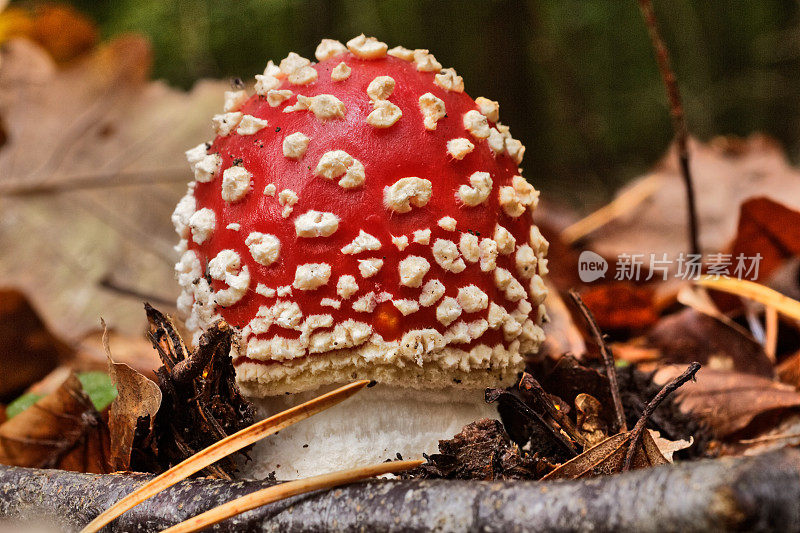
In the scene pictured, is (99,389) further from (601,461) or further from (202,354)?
(601,461)

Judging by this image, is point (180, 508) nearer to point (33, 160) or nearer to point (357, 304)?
point (357, 304)

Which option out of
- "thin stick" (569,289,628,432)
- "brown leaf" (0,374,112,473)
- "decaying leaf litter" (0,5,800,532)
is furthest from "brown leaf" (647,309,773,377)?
"brown leaf" (0,374,112,473)

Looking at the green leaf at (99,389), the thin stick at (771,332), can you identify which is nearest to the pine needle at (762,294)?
the thin stick at (771,332)

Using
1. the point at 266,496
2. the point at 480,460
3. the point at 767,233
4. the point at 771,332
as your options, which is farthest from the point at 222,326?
the point at 767,233

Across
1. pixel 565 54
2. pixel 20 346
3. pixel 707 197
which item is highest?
pixel 565 54

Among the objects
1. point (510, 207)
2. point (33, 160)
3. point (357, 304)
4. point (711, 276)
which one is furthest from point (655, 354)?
point (33, 160)

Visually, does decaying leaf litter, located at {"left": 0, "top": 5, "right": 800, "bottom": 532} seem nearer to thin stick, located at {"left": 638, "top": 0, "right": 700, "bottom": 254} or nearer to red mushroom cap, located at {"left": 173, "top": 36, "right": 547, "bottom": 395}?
red mushroom cap, located at {"left": 173, "top": 36, "right": 547, "bottom": 395}
